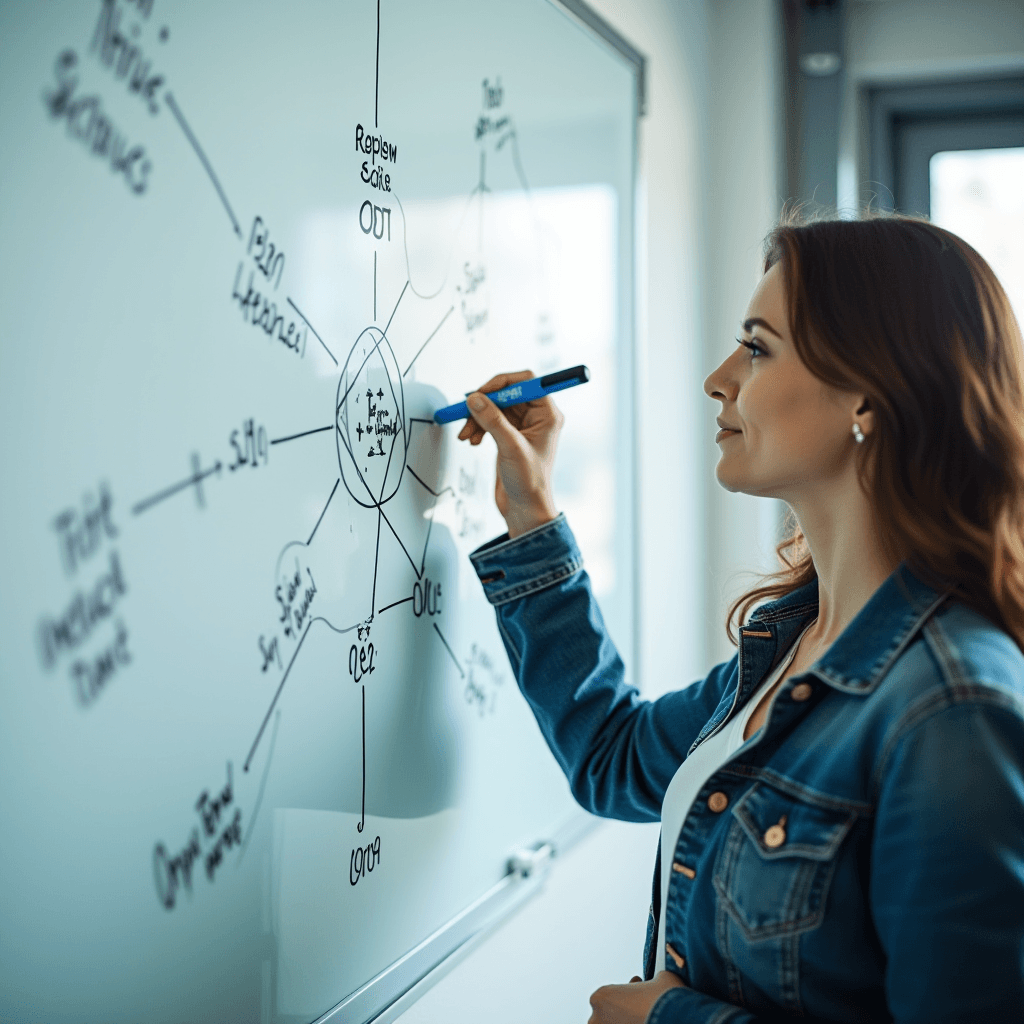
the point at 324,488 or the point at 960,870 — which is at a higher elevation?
the point at 324,488

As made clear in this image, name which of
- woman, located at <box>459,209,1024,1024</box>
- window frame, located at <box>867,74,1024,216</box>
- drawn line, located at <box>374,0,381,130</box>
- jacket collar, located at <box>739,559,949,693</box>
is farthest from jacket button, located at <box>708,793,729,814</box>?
window frame, located at <box>867,74,1024,216</box>

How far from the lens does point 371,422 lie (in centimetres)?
79

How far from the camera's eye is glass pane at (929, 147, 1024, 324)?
1.96 metres

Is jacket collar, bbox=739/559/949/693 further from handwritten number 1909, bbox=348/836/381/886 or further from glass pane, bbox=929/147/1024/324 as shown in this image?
glass pane, bbox=929/147/1024/324

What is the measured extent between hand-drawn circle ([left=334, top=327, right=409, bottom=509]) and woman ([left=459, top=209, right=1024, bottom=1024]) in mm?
100

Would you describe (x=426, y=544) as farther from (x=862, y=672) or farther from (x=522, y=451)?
(x=862, y=672)

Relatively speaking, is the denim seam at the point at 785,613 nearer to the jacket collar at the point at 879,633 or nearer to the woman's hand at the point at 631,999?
the jacket collar at the point at 879,633

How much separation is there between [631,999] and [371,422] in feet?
1.58

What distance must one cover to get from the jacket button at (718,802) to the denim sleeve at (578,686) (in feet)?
0.67

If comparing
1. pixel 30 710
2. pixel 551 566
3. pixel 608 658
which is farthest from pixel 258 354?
pixel 608 658

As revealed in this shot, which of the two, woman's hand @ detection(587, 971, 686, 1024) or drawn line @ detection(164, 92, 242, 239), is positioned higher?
drawn line @ detection(164, 92, 242, 239)

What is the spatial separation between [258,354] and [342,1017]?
51 centimetres

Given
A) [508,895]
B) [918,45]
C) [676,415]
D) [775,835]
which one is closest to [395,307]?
[775,835]

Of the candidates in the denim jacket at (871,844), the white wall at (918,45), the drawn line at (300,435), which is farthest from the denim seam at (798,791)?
the white wall at (918,45)
